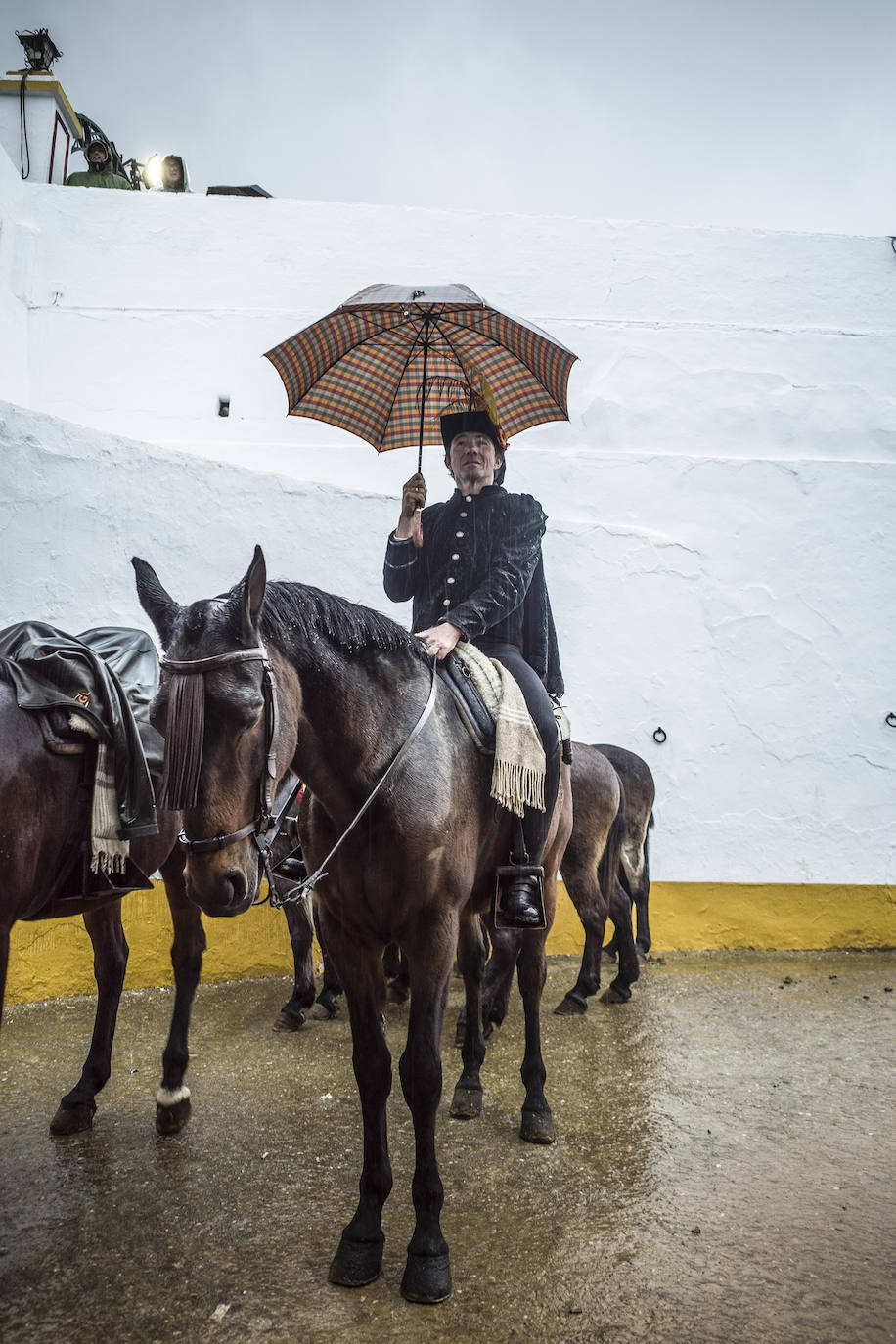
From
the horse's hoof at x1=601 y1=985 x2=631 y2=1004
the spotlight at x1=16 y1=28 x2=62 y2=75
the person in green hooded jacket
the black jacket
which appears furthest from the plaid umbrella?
the spotlight at x1=16 y1=28 x2=62 y2=75

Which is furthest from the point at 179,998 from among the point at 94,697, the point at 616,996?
the point at 616,996

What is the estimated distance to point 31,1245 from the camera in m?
2.71

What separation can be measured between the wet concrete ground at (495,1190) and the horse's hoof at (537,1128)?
5 cm

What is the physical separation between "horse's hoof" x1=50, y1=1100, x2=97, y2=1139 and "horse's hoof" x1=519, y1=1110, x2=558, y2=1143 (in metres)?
1.80

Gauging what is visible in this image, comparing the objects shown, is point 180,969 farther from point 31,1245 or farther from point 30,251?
point 30,251

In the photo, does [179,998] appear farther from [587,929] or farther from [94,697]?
[587,929]

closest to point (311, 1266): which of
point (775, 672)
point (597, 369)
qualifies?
point (775, 672)

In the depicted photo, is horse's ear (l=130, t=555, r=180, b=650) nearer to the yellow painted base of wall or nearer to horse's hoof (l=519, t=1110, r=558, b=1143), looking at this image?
horse's hoof (l=519, t=1110, r=558, b=1143)

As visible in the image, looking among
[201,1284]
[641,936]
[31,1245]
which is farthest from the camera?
[641,936]

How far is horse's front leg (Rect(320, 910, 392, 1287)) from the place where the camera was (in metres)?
2.61

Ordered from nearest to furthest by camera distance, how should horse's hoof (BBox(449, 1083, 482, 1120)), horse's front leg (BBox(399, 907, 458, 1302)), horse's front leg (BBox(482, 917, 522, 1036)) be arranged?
1. horse's front leg (BBox(399, 907, 458, 1302))
2. horse's hoof (BBox(449, 1083, 482, 1120))
3. horse's front leg (BBox(482, 917, 522, 1036))

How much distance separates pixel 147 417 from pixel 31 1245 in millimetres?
5883

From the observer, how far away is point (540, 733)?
3432 millimetres

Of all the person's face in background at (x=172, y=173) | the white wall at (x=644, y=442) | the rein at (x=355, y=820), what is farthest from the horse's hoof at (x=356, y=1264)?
the person's face in background at (x=172, y=173)
